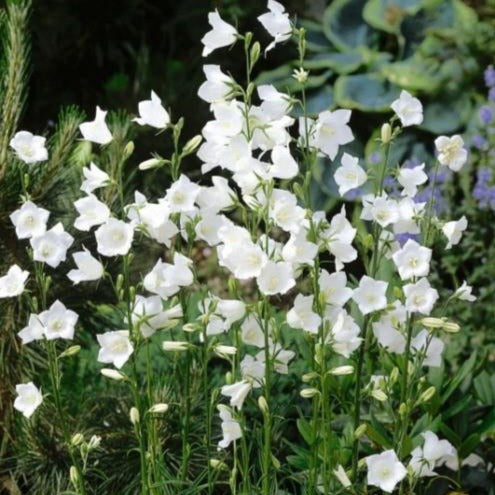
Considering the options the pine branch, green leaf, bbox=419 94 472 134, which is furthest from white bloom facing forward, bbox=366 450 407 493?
green leaf, bbox=419 94 472 134

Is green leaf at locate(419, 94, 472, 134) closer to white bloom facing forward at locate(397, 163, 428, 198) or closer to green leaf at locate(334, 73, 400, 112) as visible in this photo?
green leaf at locate(334, 73, 400, 112)

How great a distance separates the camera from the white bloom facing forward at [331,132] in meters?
2.09

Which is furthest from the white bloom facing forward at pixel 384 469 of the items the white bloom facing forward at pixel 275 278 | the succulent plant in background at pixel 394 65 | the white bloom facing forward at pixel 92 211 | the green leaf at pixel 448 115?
the green leaf at pixel 448 115

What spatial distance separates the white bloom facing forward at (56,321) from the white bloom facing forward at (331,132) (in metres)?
0.50

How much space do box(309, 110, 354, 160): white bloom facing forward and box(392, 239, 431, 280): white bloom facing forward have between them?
0.65ft

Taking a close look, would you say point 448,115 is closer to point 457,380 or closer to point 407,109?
point 457,380

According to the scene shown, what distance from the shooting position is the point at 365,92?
5203 mm

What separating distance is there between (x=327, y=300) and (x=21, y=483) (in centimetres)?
132

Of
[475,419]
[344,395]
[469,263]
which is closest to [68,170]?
[344,395]

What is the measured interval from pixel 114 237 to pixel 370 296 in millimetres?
422

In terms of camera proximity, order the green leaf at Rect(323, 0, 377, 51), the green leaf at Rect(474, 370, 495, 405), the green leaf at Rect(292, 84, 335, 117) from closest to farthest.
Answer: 1. the green leaf at Rect(474, 370, 495, 405)
2. the green leaf at Rect(292, 84, 335, 117)
3. the green leaf at Rect(323, 0, 377, 51)

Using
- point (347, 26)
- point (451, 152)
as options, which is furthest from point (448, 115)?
point (451, 152)

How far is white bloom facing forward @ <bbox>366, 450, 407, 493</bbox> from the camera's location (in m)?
2.13

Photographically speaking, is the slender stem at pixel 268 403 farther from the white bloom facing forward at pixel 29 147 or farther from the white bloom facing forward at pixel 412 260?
the white bloom facing forward at pixel 29 147
